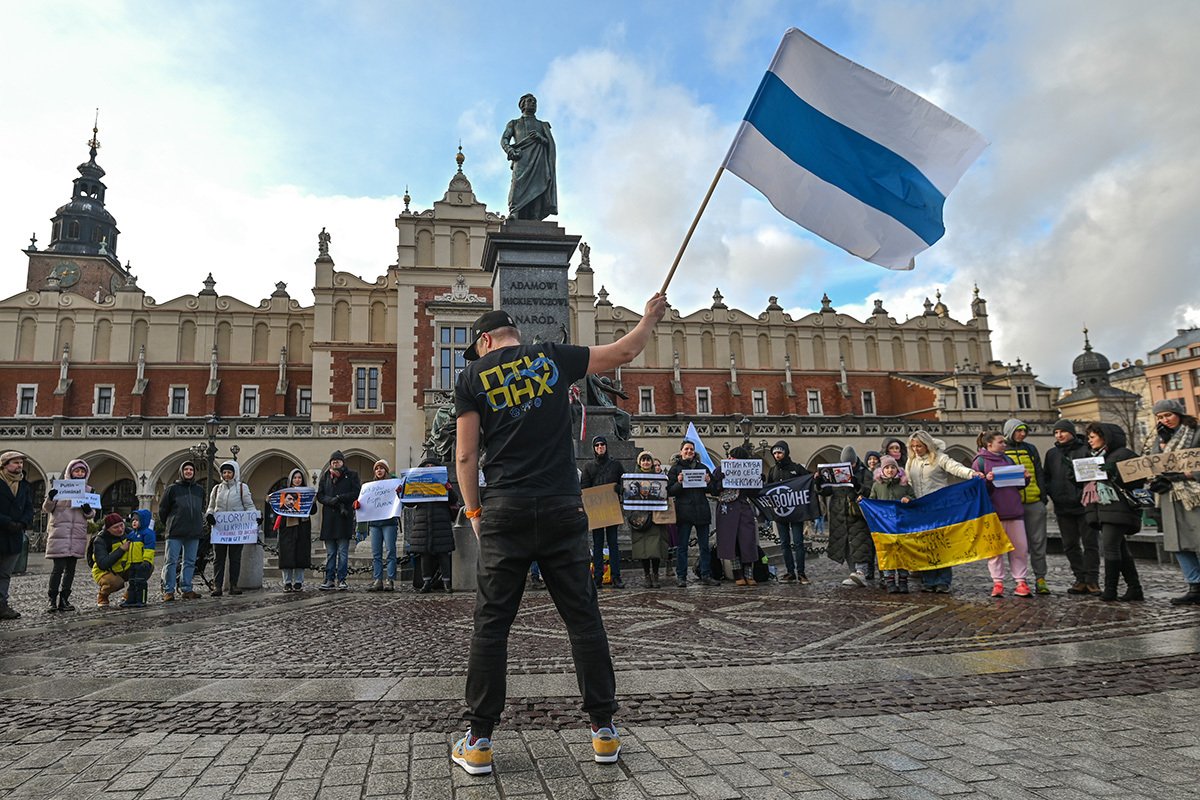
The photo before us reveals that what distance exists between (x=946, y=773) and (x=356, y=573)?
34.5ft

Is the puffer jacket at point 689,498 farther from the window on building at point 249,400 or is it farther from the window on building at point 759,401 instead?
the window on building at point 759,401

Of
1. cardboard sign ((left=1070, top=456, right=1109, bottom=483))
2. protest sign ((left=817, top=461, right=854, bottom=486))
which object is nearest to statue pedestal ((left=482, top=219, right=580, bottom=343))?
protest sign ((left=817, top=461, right=854, bottom=486))

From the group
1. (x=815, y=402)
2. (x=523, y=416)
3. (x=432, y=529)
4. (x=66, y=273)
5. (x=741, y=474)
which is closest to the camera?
(x=523, y=416)

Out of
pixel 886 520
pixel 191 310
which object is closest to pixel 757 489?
pixel 886 520

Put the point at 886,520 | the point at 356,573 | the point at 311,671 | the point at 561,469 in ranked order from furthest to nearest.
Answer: the point at 356,573 → the point at 886,520 → the point at 311,671 → the point at 561,469

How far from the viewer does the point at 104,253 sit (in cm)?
5516

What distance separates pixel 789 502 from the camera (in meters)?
8.80

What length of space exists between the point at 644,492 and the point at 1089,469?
14.6 feet

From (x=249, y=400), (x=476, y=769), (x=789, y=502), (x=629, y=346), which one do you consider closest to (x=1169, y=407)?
(x=789, y=502)

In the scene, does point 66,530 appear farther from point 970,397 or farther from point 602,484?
point 970,397

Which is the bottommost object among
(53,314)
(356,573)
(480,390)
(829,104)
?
(356,573)

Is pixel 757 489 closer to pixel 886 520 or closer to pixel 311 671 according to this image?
pixel 886 520

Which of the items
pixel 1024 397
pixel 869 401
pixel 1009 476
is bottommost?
pixel 1009 476

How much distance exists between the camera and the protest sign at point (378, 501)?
897cm
